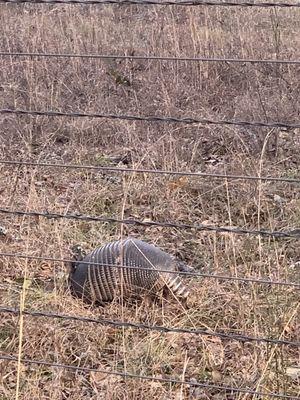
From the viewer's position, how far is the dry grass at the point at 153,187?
2752 millimetres

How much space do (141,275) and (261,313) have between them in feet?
3.43

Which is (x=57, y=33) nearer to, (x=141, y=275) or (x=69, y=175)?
(x=69, y=175)

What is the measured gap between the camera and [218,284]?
3.32m

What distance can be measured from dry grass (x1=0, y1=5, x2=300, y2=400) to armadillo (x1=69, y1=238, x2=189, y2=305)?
0.12 metres

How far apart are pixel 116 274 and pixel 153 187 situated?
111 cm

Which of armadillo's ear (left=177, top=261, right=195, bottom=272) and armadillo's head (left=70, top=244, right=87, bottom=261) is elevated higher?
armadillo's head (left=70, top=244, right=87, bottom=261)

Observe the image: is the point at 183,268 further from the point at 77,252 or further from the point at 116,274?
the point at 77,252

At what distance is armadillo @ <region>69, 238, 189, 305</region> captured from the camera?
3531 mm

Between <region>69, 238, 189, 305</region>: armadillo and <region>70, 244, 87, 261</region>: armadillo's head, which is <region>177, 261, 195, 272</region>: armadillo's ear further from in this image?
<region>70, 244, 87, 261</region>: armadillo's head

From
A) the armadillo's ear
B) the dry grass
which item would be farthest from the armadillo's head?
the armadillo's ear

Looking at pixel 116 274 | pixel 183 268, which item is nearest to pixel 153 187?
pixel 183 268

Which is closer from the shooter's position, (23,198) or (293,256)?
(293,256)

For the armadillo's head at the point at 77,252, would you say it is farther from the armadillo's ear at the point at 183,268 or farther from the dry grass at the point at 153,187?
the armadillo's ear at the point at 183,268

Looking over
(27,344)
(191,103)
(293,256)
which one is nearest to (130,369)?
(27,344)
